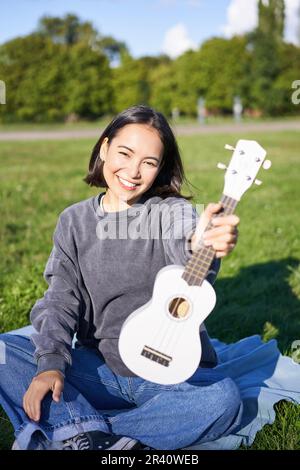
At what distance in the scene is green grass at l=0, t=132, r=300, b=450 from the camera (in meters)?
3.60

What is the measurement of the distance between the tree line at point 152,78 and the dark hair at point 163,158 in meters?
29.0

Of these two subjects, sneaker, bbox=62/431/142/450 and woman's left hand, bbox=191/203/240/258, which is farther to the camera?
sneaker, bbox=62/431/142/450

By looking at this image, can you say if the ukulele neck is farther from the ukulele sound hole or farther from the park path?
the park path

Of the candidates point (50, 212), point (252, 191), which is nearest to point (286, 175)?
point (252, 191)

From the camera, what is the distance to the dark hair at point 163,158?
2.32 m

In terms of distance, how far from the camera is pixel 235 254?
5098 millimetres

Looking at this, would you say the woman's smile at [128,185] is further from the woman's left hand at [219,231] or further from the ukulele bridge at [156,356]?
the ukulele bridge at [156,356]

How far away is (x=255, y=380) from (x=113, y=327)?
79 cm

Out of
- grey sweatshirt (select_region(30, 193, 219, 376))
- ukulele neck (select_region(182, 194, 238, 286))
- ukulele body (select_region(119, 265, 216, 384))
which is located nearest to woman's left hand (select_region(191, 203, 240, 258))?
ukulele neck (select_region(182, 194, 238, 286))

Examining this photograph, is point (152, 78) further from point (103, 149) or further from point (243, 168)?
point (243, 168)

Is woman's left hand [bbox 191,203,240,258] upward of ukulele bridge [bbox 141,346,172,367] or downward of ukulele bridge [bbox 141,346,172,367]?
upward

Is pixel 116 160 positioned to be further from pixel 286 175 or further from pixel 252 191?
pixel 286 175

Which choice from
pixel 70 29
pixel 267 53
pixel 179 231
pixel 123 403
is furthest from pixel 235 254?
pixel 70 29

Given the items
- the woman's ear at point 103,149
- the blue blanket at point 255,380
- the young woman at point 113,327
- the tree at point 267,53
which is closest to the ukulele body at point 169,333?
the young woman at point 113,327
